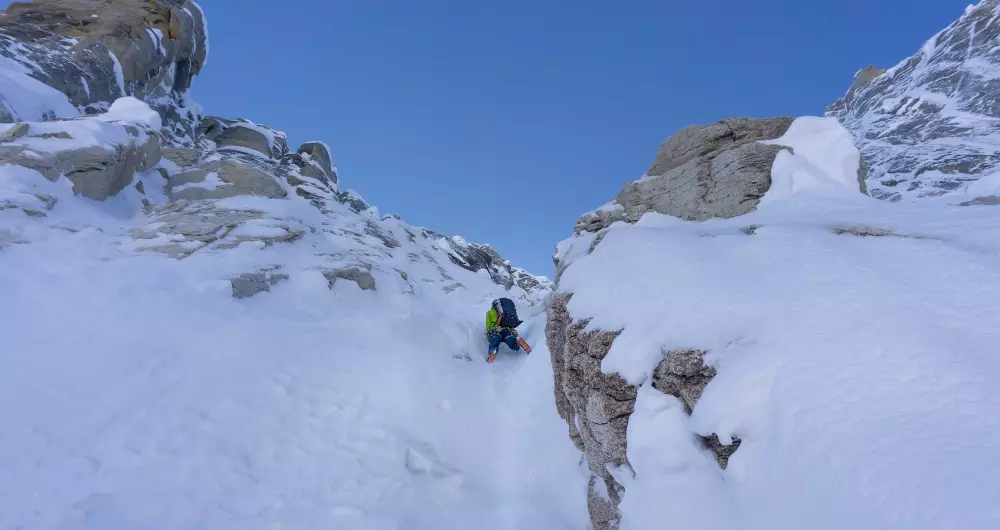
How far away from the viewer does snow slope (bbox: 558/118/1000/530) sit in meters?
2.71

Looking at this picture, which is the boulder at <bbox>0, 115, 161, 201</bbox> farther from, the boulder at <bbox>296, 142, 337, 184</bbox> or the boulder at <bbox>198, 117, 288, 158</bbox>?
the boulder at <bbox>296, 142, 337, 184</bbox>

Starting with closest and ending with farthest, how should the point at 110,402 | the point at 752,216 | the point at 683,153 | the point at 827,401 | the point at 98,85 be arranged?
the point at 827,401
the point at 110,402
the point at 752,216
the point at 683,153
the point at 98,85

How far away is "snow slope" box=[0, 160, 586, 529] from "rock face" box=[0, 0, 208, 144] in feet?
48.4

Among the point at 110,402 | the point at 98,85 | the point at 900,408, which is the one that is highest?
the point at 98,85

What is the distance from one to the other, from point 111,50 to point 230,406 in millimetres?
32600

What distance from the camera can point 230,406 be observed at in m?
7.18

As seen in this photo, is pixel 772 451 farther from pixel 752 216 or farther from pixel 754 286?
pixel 752 216

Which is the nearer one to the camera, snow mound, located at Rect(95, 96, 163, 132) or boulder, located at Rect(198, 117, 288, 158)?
snow mound, located at Rect(95, 96, 163, 132)

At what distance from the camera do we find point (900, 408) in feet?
9.83

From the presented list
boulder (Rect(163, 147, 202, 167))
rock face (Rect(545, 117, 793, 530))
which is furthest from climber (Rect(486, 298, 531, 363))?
boulder (Rect(163, 147, 202, 167))

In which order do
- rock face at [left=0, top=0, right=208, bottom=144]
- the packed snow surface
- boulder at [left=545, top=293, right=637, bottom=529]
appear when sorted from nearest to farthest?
the packed snow surface, boulder at [left=545, top=293, right=637, bottom=529], rock face at [left=0, top=0, right=208, bottom=144]

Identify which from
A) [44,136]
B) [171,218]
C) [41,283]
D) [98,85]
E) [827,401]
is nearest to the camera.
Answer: [827,401]

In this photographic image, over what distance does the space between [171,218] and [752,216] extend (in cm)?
2011

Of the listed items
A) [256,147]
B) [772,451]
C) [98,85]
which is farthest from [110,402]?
[256,147]
